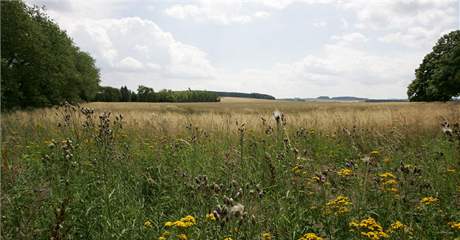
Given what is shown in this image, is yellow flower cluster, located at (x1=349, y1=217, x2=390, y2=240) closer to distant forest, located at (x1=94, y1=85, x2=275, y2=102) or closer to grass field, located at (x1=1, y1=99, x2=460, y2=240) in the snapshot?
grass field, located at (x1=1, y1=99, x2=460, y2=240)

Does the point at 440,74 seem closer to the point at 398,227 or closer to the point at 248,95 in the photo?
the point at 398,227

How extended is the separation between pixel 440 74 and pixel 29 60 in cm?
3418

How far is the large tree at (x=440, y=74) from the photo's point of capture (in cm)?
3569

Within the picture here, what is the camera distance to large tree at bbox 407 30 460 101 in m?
35.7

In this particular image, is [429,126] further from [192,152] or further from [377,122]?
[192,152]

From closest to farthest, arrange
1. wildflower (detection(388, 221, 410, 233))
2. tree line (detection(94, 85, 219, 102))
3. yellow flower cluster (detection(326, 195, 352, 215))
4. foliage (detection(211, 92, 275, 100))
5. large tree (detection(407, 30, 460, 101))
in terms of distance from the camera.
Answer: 1. wildflower (detection(388, 221, 410, 233))
2. yellow flower cluster (detection(326, 195, 352, 215))
3. large tree (detection(407, 30, 460, 101))
4. tree line (detection(94, 85, 219, 102))
5. foliage (detection(211, 92, 275, 100))

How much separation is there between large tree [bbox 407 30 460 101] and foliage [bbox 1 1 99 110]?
32.3 meters

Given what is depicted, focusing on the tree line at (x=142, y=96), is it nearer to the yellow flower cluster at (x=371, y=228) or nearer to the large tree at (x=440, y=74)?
the large tree at (x=440, y=74)

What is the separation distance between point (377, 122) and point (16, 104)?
961 inches

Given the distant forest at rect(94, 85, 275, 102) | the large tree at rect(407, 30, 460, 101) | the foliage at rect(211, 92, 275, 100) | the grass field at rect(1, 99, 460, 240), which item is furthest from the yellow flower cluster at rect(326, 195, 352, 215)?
the foliage at rect(211, 92, 275, 100)

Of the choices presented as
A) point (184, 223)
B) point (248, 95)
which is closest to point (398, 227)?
point (184, 223)

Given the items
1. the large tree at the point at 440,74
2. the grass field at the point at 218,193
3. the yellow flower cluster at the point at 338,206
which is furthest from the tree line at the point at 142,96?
the yellow flower cluster at the point at 338,206

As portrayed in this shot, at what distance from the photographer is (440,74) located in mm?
36625

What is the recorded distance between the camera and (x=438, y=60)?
39438 mm
